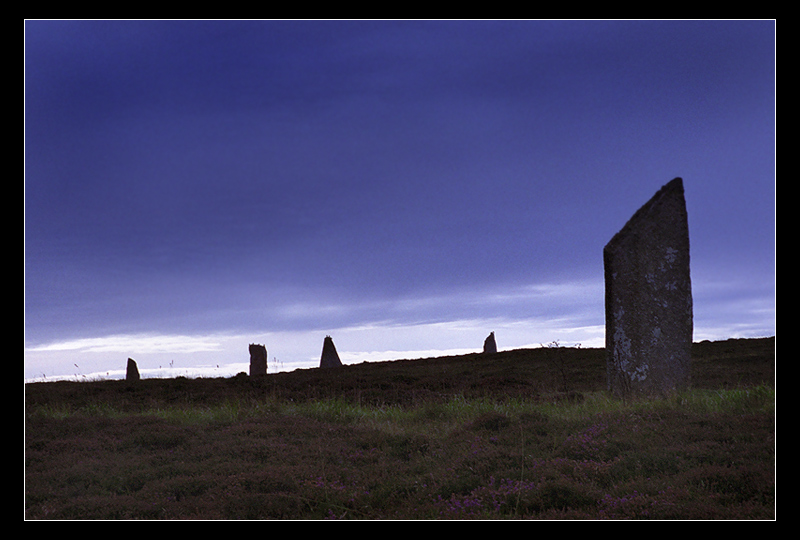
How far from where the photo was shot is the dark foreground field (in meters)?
5.15

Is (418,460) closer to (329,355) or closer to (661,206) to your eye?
(661,206)

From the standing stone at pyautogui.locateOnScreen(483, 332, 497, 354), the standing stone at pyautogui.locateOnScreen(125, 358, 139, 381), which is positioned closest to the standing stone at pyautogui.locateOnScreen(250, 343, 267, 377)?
the standing stone at pyautogui.locateOnScreen(125, 358, 139, 381)

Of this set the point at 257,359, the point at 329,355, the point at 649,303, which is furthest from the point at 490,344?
the point at 649,303

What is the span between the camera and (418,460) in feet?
23.4

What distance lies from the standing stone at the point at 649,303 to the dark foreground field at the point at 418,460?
630 millimetres

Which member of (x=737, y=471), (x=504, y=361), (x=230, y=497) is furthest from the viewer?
(x=504, y=361)

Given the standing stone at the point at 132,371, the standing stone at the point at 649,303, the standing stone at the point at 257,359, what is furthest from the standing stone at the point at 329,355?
the standing stone at the point at 649,303

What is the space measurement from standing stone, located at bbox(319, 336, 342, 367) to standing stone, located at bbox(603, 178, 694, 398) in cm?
1911
